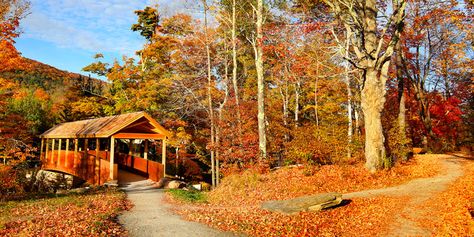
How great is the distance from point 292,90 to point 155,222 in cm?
2092

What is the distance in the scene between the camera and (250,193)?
13273mm

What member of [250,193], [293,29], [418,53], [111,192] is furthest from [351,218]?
[418,53]

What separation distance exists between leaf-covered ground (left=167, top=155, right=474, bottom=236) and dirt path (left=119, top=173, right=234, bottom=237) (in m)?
0.49

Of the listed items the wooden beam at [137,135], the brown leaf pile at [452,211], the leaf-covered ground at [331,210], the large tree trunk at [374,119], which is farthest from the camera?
the wooden beam at [137,135]

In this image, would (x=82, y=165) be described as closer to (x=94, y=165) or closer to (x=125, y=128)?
(x=94, y=165)

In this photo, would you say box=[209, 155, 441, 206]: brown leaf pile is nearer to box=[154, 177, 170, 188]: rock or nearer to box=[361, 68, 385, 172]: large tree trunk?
box=[361, 68, 385, 172]: large tree trunk

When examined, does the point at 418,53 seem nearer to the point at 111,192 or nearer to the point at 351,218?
the point at 351,218

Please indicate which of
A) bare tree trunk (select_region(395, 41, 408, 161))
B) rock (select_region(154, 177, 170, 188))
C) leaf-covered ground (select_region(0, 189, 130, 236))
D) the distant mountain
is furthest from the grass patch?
the distant mountain

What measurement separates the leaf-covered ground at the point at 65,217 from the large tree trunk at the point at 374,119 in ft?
32.2

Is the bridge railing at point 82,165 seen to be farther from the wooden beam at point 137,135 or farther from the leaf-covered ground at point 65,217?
the leaf-covered ground at point 65,217

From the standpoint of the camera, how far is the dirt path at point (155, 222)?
778 centimetres

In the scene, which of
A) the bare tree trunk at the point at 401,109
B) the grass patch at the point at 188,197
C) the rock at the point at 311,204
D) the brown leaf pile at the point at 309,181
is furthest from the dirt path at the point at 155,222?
the bare tree trunk at the point at 401,109

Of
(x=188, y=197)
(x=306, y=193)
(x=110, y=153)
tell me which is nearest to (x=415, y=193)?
(x=306, y=193)

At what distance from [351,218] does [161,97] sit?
791 inches
